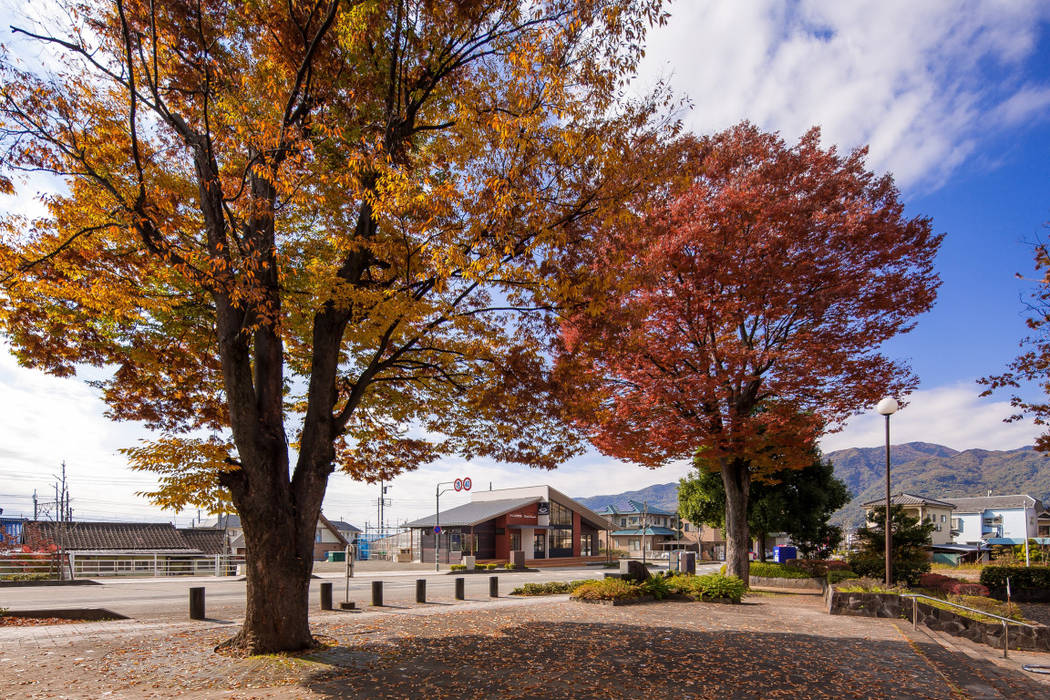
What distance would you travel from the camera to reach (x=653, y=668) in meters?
8.19

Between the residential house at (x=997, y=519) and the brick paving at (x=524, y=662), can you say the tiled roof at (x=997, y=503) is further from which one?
the brick paving at (x=524, y=662)

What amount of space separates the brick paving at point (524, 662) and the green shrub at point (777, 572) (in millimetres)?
11560

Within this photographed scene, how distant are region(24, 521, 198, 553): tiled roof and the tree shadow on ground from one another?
4087 centimetres

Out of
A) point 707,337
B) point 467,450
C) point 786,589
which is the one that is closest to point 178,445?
point 467,450

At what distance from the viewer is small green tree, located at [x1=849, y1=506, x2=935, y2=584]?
732 inches

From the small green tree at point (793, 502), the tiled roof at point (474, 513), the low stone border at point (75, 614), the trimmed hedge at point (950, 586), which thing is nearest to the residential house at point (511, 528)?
the tiled roof at point (474, 513)

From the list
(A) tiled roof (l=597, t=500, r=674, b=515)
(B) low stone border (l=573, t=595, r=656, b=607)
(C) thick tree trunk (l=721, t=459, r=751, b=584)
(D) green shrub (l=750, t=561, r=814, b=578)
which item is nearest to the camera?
(B) low stone border (l=573, t=595, r=656, b=607)

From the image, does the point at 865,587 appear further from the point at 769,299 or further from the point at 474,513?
the point at 474,513

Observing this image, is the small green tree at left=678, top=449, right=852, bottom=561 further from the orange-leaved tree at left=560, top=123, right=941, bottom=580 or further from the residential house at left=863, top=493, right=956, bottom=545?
the residential house at left=863, top=493, right=956, bottom=545

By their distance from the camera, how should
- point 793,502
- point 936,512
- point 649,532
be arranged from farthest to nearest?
point 649,532
point 936,512
point 793,502

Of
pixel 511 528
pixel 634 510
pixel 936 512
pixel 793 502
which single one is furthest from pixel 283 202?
pixel 634 510

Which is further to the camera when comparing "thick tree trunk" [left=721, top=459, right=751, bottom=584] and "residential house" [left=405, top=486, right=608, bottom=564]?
"residential house" [left=405, top=486, right=608, bottom=564]

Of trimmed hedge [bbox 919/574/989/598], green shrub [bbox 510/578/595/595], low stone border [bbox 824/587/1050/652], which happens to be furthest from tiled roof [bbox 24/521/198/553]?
trimmed hedge [bbox 919/574/989/598]

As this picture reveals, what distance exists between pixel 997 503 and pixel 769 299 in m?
78.0
